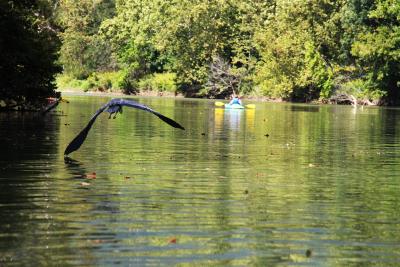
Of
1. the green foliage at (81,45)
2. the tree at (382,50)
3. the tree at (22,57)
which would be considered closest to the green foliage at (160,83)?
the green foliage at (81,45)

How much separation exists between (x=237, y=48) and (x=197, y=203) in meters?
87.7

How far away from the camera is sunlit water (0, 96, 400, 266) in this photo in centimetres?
1294

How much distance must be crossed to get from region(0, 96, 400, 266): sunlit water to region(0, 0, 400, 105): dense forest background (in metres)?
45.0

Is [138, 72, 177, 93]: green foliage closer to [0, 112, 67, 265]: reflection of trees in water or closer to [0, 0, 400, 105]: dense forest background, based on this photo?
[0, 0, 400, 105]: dense forest background

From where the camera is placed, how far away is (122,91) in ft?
376

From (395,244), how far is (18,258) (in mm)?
5382

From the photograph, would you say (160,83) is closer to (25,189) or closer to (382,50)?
(382,50)

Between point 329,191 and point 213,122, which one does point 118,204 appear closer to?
point 329,191

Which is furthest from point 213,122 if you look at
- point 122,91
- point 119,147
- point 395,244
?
point 122,91

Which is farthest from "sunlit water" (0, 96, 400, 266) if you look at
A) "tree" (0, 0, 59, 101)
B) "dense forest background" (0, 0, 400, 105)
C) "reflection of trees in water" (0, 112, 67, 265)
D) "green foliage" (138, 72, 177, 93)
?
"green foliage" (138, 72, 177, 93)

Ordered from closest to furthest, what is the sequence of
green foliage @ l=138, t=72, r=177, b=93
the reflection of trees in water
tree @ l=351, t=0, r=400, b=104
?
the reflection of trees in water
tree @ l=351, t=0, r=400, b=104
green foliage @ l=138, t=72, r=177, b=93

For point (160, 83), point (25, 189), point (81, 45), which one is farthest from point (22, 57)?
point (81, 45)

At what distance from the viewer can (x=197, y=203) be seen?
1745 cm

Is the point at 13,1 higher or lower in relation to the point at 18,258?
higher
